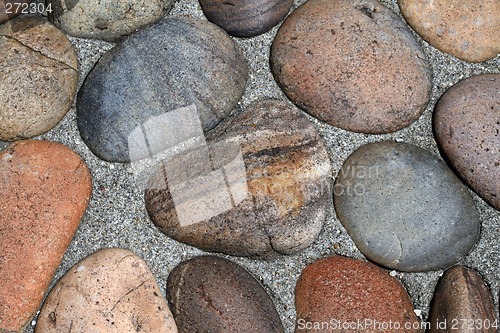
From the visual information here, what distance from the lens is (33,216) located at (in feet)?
3.77

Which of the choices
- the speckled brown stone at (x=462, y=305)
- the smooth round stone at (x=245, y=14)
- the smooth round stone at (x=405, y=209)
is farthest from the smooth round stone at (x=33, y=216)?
the speckled brown stone at (x=462, y=305)

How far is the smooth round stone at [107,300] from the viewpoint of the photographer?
3.69 ft

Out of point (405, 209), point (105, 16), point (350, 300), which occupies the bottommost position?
point (350, 300)

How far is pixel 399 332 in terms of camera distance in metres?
1.15

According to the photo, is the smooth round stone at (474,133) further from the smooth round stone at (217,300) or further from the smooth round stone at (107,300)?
the smooth round stone at (107,300)

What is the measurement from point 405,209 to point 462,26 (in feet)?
1.30

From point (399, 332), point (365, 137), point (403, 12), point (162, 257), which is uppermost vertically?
point (403, 12)

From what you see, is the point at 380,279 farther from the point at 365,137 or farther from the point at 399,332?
the point at 365,137

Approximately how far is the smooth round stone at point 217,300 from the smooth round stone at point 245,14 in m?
0.45

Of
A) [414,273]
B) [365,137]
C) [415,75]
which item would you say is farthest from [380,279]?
[415,75]

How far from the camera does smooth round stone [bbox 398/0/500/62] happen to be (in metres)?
1.25

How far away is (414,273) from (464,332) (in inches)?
5.7

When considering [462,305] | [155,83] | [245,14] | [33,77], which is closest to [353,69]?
[245,14]

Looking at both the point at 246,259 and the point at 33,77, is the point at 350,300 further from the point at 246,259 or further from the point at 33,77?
the point at 33,77
